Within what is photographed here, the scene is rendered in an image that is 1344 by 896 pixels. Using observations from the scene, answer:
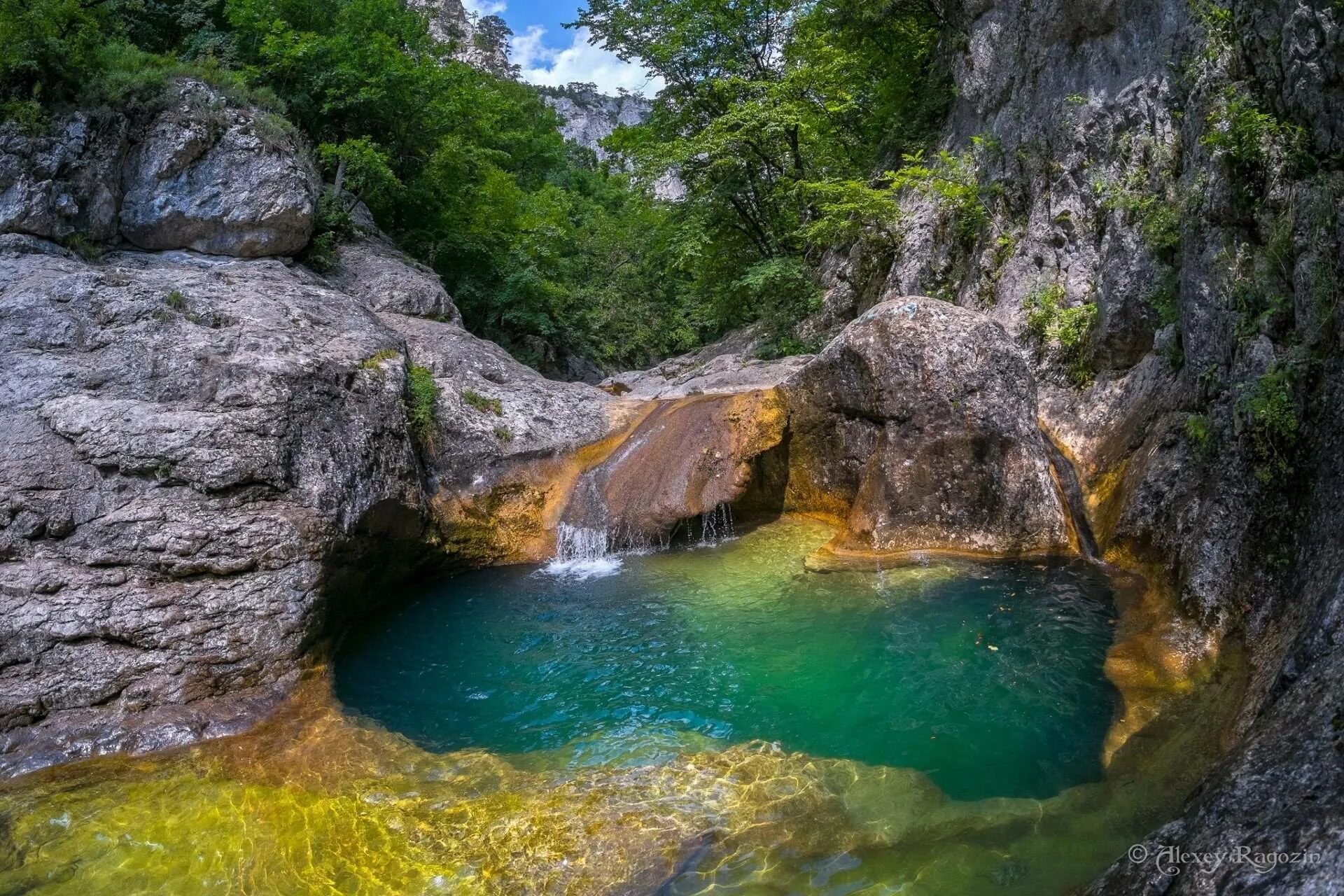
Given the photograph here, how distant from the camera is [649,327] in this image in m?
26.9

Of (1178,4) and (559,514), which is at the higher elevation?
(1178,4)

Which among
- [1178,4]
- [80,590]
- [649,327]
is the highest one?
[1178,4]

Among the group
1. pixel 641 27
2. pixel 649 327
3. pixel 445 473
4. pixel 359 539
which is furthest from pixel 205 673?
pixel 649 327

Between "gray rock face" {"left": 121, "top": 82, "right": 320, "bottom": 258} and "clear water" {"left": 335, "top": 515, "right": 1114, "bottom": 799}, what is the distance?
7.67m

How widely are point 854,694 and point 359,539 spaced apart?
5.95 meters

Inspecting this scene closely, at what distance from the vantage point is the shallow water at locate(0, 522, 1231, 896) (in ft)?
15.5

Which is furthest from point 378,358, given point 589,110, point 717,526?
point 589,110

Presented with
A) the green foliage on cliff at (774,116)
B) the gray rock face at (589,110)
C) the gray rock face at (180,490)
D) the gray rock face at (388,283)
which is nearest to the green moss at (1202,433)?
the gray rock face at (180,490)

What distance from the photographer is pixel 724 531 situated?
Answer: 38.0ft

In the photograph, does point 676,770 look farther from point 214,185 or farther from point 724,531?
point 214,185

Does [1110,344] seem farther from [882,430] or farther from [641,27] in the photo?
[641,27]

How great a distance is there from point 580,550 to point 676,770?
590 centimetres

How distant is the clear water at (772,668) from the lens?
6.07m

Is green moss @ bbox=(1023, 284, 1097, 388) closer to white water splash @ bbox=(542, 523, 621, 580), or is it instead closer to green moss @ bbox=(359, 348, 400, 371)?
white water splash @ bbox=(542, 523, 621, 580)
